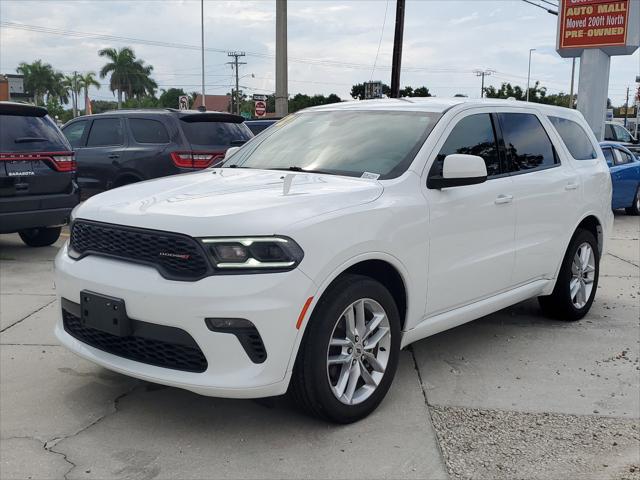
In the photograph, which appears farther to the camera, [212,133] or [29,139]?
[212,133]

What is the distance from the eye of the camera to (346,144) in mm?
4348

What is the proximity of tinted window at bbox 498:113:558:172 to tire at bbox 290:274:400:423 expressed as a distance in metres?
1.85

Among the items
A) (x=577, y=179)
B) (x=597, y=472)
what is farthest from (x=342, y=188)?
(x=577, y=179)

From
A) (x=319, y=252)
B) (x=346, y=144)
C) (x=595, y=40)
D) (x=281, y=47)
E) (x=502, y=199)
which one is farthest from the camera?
(x=595, y=40)

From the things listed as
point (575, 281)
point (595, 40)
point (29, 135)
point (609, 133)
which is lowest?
point (575, 281)

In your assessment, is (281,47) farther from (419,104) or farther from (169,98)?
(169,98)

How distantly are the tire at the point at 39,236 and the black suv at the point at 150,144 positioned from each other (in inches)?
57.3

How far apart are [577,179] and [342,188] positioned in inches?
106

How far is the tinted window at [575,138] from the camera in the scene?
559 centimetres

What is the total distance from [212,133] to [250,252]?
7.01 m

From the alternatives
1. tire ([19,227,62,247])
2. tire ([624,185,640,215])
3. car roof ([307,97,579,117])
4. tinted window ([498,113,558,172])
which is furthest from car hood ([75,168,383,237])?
tire ([624,185,640,215])

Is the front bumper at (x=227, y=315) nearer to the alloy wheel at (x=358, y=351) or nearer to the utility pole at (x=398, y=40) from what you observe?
the alloy wheel at (x=358, y=351)

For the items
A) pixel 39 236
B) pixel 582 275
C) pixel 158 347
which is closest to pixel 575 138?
pixel 582 275

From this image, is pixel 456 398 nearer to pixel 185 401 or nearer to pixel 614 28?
pixel 185 401
